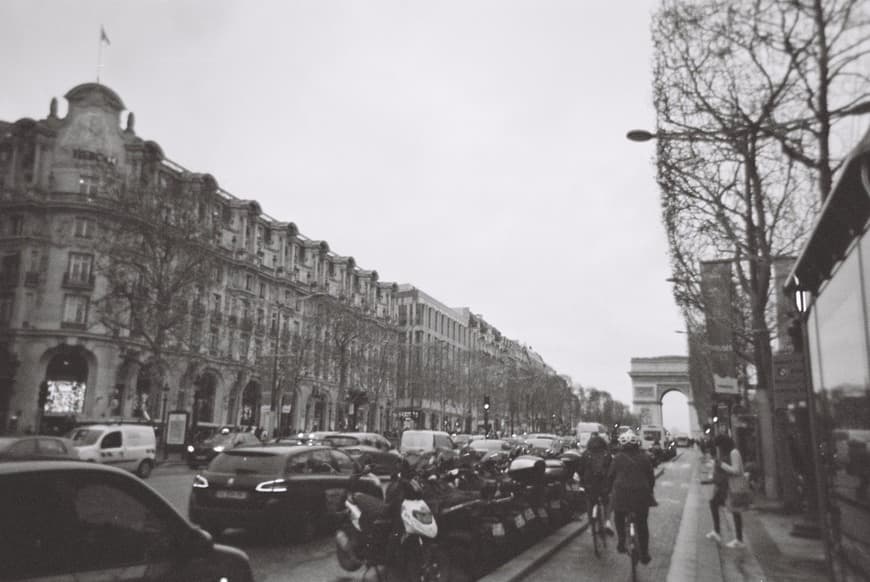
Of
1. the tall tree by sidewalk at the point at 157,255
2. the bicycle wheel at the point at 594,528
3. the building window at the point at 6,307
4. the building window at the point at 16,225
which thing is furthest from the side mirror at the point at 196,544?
the building window at the point at 16,225

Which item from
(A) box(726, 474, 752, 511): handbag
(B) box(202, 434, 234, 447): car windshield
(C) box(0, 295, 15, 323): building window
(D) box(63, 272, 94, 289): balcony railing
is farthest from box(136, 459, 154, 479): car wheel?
(C) box(0, 295, 15, 323): building window

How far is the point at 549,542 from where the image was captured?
11758 mm

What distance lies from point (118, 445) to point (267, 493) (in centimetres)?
1559

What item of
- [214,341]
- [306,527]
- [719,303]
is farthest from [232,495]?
[214,341]

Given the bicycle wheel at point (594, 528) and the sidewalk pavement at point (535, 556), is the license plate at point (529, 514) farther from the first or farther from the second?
the bicycle wheel at point (594, 528)

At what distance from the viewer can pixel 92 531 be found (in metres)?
3.48

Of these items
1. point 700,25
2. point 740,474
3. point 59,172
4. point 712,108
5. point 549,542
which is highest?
point 59,172

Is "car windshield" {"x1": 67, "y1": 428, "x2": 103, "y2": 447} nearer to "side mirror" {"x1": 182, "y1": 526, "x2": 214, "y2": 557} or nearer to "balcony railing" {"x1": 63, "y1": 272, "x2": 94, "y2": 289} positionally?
"side mirror" {"x1": 182, "y1": 526, "x2": 214, "y2": 557}

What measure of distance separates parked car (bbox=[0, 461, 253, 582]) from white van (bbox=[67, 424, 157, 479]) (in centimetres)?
2045

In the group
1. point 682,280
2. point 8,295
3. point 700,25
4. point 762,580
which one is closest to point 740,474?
point 762,580

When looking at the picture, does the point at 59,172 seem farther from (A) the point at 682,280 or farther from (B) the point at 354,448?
(A) the point at 682,280

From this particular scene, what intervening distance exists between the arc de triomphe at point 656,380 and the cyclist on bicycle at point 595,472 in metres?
104

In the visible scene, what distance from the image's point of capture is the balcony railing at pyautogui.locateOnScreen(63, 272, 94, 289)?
1769 inches

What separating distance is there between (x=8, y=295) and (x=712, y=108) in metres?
45.6
